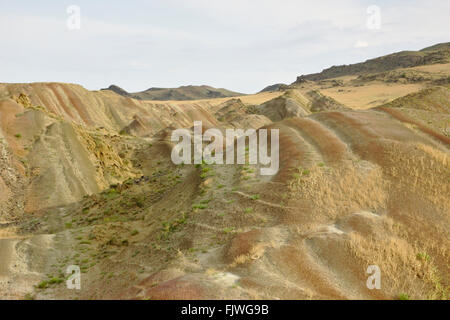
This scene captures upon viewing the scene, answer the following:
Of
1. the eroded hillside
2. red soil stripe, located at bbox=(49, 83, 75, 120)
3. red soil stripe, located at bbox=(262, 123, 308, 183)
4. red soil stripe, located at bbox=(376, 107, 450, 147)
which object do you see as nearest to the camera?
the eroded hillside

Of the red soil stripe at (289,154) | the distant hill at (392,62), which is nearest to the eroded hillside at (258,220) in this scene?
the red soil stripe at (289,154)

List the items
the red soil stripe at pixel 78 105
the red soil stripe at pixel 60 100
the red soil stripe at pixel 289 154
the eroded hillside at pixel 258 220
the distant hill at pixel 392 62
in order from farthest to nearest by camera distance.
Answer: the distant hill at pixel 392 62 → the red soil stripe at pixel 78 105 → the red soil stripe at pixel 60 100 → the red soil stripe at pixel 289 154 → the eroded hillside at pixel 258 220

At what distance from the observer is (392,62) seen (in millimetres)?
151000

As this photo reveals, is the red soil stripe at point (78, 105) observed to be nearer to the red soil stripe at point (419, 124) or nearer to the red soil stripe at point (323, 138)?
the red soil stripe at point (323, 138)

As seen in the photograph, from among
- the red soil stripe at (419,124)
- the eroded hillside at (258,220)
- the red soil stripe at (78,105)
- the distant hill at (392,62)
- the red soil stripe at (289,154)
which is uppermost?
the distant hill at (392,62)

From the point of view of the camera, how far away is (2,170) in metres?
25.5

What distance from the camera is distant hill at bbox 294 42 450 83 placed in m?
126

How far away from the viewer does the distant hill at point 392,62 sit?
12585 cm

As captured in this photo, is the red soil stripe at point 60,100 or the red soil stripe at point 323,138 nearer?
the red soil stripe at point 323,138

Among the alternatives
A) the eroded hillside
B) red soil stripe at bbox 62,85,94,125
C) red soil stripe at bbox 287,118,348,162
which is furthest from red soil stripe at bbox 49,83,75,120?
red soil stripe at bbox 287,118,348,162

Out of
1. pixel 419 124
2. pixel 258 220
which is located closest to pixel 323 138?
pixel 419 124

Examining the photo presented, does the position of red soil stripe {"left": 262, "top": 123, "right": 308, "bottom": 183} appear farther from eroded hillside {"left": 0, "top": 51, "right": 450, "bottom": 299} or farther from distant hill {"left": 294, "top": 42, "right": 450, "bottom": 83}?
distant hill {"left": 294, "top": 42, "right": 450, "bottom": 83}
